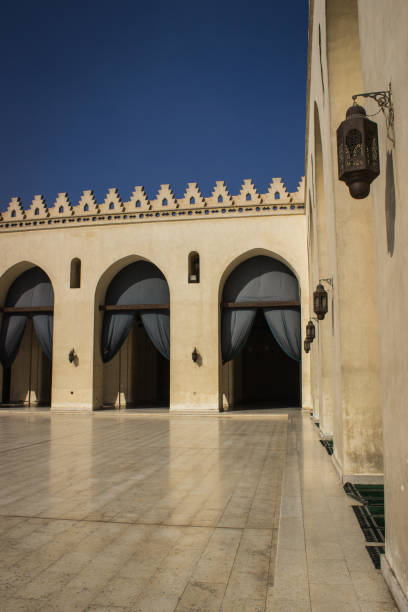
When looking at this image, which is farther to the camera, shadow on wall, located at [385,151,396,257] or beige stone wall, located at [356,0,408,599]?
shadow on wall, located at [385,151,396,257]

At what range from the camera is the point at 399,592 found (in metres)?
2.52

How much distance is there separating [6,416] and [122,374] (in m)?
4.44

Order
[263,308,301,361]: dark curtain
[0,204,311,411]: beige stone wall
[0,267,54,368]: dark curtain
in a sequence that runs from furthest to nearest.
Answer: [0,267,54,368]: dark curtain, [263,308,301,361]: dark curtain, [0,204,311,411]: beige stone wall

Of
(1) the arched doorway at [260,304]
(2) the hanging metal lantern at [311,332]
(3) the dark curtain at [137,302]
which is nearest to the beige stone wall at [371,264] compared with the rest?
(2) the hanging metal lantern at [311,332]

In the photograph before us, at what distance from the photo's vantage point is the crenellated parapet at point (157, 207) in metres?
15.7

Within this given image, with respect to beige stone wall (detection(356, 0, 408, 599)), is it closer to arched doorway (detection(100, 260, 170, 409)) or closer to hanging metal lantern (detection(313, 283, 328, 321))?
hanging metal lantern (detection(313, 283, 328, 321))

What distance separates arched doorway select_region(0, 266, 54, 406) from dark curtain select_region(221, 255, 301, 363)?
A: 5952 mm

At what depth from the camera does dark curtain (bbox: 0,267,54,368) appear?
17.2 meters

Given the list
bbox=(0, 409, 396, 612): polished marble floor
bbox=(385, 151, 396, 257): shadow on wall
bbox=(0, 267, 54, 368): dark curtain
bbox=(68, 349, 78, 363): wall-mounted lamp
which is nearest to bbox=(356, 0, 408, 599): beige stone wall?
bbox=(385, 151, 396, 257): shadow on wall

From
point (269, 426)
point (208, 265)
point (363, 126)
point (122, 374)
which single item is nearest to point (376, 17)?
point (363, 126)

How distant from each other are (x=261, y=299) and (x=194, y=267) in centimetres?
231

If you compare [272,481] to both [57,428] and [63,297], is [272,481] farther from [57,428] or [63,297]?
[63,297]

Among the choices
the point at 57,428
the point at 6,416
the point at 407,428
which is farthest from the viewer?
the point at 6,416

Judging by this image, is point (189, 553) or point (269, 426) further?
point (269, 426)
